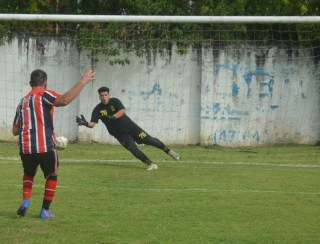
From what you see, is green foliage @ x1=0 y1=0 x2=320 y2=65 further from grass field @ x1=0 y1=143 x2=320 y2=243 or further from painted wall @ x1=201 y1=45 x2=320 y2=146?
grass field @ x1=0 y1=143 x2=320 y2=243

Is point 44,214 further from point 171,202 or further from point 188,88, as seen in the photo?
point 188,88

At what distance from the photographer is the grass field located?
8.13m

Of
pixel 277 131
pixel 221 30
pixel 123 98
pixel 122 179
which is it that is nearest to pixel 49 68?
pixel 123 98

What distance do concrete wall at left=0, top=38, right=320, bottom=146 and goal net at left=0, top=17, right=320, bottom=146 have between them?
0.03 meters

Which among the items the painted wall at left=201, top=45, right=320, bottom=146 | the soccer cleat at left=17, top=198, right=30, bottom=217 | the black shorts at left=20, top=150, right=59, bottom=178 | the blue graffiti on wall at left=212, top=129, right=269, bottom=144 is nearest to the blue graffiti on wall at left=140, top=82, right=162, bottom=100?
the painted wall at left=201, top=45, right=320, bottom=146

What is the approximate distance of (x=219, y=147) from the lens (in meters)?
20.9

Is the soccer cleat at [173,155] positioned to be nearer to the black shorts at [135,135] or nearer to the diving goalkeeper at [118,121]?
the diving goalkeeper at [118,121]

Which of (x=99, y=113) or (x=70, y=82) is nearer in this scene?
(x=99, y=113)

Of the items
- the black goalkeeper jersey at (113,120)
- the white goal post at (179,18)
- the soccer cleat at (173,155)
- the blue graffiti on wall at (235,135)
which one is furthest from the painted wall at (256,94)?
the white goal post at (179,18)

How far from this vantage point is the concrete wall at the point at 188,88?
20.8 meters

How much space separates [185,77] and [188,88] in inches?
12.6

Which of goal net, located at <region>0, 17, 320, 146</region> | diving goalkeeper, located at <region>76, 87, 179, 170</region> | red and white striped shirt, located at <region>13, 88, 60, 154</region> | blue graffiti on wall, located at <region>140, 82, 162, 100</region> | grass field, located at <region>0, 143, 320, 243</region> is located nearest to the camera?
grass field, located at <region>0, 143, 320, 243</region>

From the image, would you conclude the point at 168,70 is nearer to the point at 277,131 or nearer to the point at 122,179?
the point at 277,131

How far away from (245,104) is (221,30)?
84.9 inches
